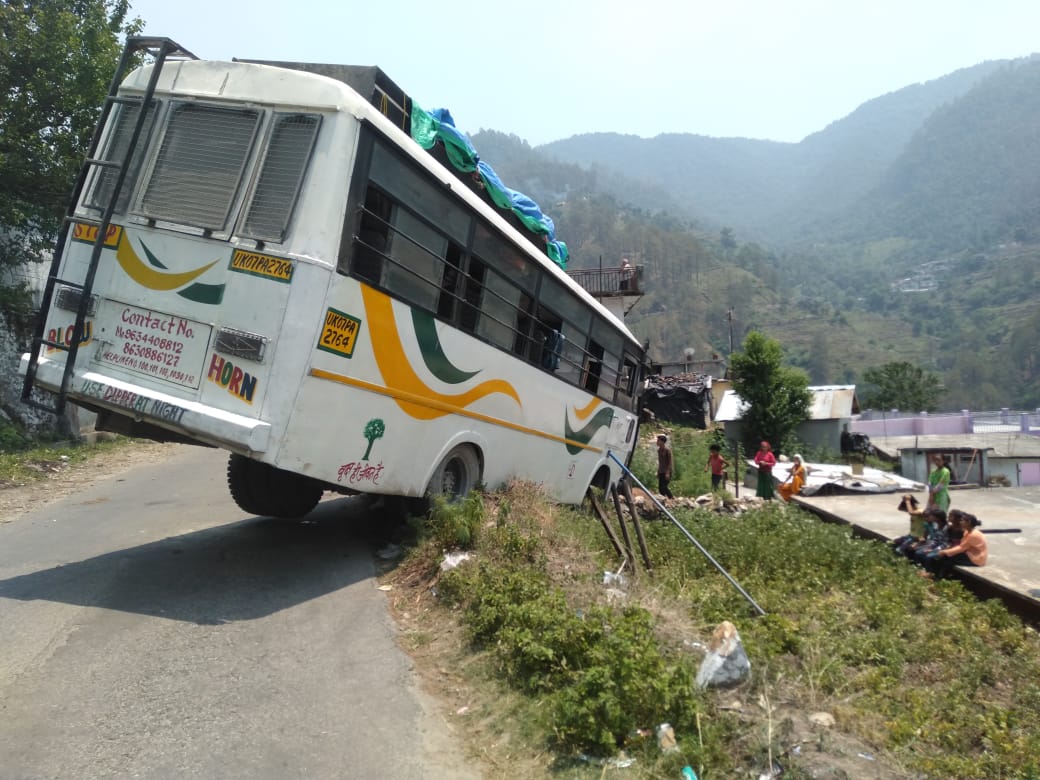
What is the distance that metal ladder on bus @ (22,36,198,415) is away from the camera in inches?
224

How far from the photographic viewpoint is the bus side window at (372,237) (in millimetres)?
5801

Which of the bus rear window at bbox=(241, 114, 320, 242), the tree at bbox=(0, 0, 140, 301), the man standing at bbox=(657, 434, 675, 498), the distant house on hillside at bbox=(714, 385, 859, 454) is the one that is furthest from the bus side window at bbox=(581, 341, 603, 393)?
the distant house on hillside at bbox=(714, 385, 859, 454)

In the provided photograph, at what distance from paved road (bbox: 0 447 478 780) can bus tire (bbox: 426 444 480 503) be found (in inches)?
37.2

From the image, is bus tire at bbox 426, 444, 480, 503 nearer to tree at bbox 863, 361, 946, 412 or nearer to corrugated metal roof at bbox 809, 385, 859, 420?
corrugated metal roof at bbox 809, 385, 859, 420

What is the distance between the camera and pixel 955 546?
9031mm

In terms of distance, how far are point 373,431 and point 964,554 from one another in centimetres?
691

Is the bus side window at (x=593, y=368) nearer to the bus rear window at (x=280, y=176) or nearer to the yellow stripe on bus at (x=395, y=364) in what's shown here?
the yellow stripe on bus at (x=395, y=364)

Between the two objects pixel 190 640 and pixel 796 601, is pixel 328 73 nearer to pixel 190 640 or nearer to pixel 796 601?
pixel 190 640

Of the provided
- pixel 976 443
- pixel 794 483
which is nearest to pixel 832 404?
pixel 976 443

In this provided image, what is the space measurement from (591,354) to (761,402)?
24.7m

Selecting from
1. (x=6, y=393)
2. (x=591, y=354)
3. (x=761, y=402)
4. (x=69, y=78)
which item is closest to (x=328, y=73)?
(x=591, y=354)

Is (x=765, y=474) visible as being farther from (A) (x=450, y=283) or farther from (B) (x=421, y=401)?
(B) (x=421, y=401)

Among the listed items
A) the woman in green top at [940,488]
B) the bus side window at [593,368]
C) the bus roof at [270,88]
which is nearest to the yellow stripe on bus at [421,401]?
the bus side window at [593,368]

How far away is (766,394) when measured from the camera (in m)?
33.4
